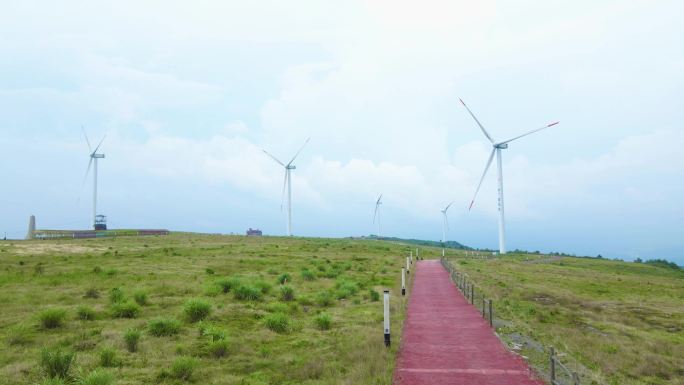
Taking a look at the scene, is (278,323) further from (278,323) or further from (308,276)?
(308,276)

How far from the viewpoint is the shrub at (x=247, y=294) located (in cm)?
2439

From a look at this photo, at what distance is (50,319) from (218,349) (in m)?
7.31

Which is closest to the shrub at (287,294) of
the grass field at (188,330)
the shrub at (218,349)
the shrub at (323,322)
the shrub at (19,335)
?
the grass field at (188,330)

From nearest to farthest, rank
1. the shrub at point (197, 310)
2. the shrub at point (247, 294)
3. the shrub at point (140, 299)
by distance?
the shrub at point (197, 310), the shrub at point (140, 299), the shrub at point (247, 294)

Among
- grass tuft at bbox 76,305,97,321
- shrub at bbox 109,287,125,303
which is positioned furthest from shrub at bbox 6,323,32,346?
shrub at bbox 109,287,125,303

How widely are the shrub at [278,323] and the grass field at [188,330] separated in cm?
5

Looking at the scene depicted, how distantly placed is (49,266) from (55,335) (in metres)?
24.7

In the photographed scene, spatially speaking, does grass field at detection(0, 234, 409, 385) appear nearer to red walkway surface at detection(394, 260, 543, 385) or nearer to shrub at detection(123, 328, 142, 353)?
shrub at detection(123, 328, 142, 353)

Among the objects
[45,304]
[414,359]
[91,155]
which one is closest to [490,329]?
[414,359]

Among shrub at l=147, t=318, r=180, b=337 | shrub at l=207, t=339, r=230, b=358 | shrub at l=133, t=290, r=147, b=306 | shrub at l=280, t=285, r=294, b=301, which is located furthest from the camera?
shrub at l=280, t=285, r=294, b=301

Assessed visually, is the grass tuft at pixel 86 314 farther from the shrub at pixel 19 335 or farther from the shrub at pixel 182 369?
the shrub at pixel 182 369

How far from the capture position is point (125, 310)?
781 inches

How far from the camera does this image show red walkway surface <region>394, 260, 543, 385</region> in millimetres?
11761

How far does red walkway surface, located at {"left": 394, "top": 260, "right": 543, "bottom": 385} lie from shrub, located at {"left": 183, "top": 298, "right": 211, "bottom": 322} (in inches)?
308
